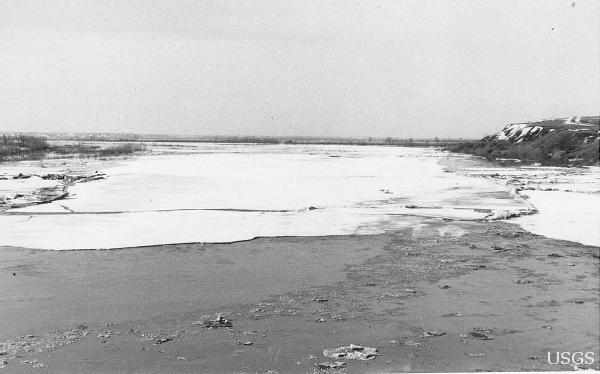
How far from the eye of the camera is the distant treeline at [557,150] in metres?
26.3

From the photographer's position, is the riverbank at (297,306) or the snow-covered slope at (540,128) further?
the snow-covered slope at (540,128)

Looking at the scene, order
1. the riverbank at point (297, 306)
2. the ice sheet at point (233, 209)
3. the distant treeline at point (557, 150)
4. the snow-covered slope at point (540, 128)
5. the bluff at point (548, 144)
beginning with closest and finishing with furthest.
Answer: the riverbank at point (297, 306)
the ice sheet at point (233, 209)
the distant treeline at point (557, 150)
the bluff at point (548, 144)
the snow-covered slope at point (540, 128)

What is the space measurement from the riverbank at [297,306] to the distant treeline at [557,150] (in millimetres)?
20510

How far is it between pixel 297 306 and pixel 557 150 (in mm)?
28461

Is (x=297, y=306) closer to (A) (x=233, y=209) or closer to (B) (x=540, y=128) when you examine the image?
(A) (x=233, y=209)

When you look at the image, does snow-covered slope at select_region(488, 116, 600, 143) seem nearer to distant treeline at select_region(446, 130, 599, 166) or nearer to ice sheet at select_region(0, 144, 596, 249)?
distant treeline at select_region(446, 130, 599, 166)

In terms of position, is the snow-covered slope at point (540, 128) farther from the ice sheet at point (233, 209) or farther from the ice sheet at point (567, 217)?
the ice sheet at point (567, 217)

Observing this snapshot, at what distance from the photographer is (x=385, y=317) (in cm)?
534

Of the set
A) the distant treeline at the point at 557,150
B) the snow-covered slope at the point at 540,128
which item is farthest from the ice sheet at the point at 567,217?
the snow-covered slope at the point at 540,128

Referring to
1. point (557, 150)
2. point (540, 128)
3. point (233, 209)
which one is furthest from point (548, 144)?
point (233, 209)

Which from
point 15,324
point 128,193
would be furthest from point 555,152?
point 15,324

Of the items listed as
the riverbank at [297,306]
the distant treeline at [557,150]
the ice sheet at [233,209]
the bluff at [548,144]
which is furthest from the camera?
the bluff at [548,144]

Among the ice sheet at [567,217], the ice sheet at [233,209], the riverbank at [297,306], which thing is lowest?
the riverbank at [297,306]

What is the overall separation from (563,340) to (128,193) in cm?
1298
